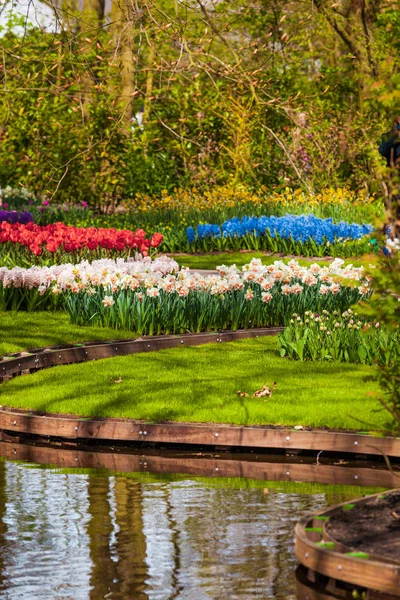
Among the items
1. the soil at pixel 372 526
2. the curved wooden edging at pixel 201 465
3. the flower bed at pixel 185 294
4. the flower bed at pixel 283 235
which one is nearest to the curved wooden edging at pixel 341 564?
the soil at pixel 372 526

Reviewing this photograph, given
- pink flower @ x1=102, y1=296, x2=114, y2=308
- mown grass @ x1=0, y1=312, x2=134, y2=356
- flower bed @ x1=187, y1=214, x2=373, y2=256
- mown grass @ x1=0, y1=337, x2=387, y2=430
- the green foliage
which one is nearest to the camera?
mown grass @ x1=0, y1=337, x2=387, y2=430

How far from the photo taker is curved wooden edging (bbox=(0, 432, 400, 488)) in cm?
873

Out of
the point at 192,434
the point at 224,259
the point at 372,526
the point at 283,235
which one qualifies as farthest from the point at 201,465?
the point at 283,235

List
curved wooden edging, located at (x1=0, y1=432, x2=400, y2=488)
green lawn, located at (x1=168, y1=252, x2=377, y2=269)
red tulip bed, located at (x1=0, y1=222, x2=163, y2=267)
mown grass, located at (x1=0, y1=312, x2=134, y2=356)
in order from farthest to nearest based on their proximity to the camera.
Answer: green lawn, located at (x1=168, y1=252, x2=377, y2=269)
red tulip bed, located at (x1=0, y1=222, x2=163, y2=267)
mown grass, located at (x1=0, y1=312, x2=134, y2=356)
curved wooden edging, located at (x1=0, y1=432, x2=400, y2=488)

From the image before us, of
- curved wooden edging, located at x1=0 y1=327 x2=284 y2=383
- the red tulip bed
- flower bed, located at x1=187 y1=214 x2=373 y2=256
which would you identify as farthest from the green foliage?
flower bed, located at x1=187 y1=214 x2=373 y2=256

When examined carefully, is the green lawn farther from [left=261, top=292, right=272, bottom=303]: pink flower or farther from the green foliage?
the green foliage

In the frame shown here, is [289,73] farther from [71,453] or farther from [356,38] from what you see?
[71,453]

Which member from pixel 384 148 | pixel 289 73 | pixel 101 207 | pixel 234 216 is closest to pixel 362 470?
pixel 384 148

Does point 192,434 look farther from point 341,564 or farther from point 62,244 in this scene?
point 62,244

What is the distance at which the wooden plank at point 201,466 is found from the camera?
8734 millimetres

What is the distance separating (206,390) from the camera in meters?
11.1

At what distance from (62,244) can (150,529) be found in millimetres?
11914

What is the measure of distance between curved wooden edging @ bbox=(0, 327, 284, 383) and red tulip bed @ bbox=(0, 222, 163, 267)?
11.9 ft

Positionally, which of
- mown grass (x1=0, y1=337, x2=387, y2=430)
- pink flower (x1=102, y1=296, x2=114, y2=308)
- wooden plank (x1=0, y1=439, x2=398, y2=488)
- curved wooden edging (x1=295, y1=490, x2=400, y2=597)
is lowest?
wooden plank (x1=0, y1=439, x2=398, y2=488)
